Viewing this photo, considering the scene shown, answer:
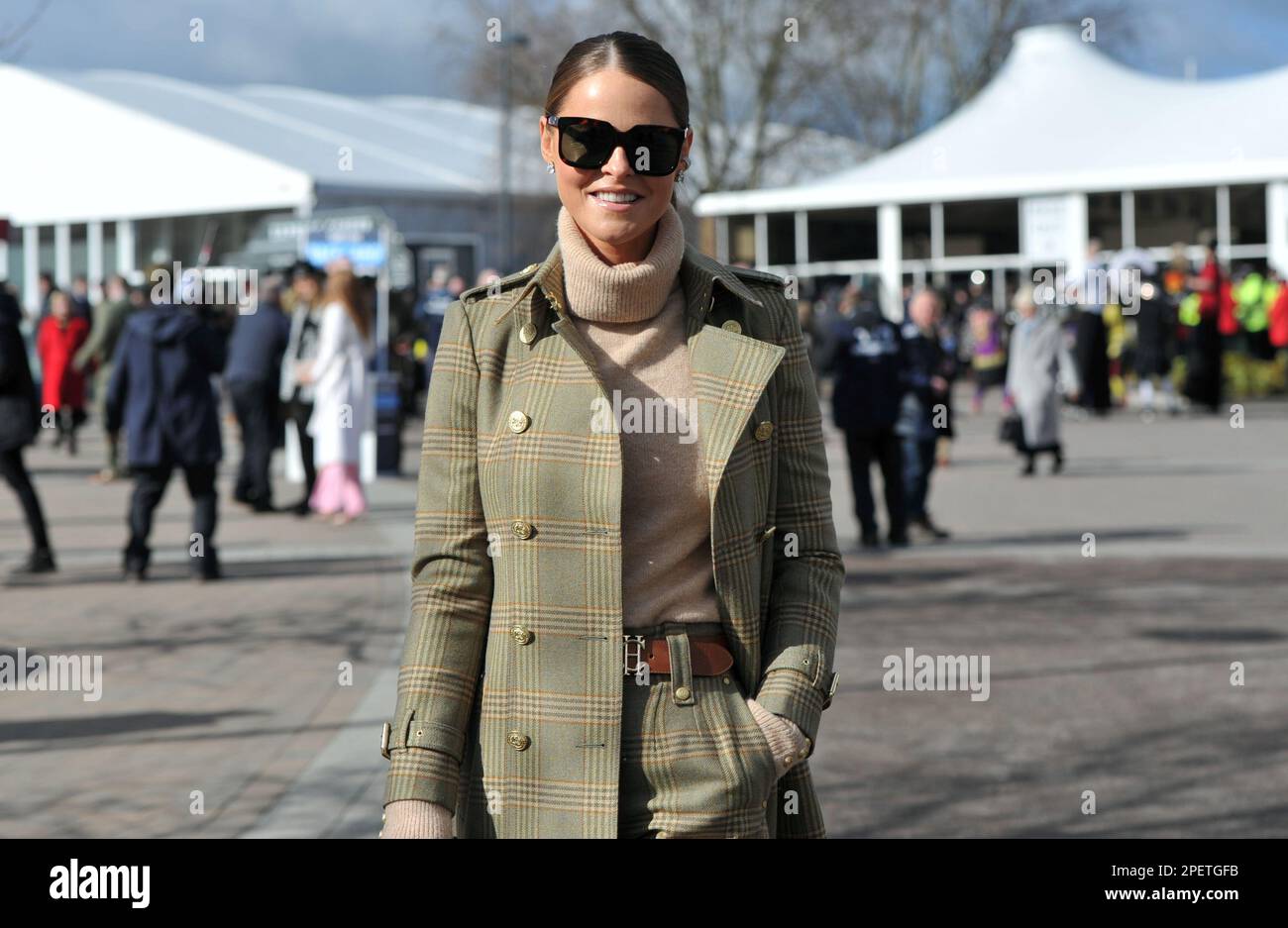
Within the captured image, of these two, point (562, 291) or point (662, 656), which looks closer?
point (662, 656)

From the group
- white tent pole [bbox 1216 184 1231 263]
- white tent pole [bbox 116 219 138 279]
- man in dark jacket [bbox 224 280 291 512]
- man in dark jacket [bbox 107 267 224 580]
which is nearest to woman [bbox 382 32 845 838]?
man in dark jacket [bbox 107 267 224 580]

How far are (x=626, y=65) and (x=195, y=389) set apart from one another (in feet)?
30.0

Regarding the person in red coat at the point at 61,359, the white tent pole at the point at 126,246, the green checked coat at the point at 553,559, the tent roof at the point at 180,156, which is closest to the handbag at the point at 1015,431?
the person in red coat at the point at 61,359

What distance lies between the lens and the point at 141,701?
25.4 ft

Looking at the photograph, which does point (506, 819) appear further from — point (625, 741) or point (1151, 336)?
point (1151, 336)

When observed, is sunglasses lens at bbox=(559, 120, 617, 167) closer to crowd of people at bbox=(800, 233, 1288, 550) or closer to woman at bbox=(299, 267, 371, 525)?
crowd of people at bbox=(800, 233, 1288, 550)

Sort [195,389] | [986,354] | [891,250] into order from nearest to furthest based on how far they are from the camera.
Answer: [195,389]
[986,354]
[891,250]

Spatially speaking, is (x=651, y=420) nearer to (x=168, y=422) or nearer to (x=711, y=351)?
(x=711, y=351)

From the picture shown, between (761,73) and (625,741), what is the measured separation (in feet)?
150

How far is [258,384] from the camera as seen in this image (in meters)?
15.2

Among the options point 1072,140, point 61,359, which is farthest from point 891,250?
point 61,359

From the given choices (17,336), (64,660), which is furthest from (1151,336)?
(64,660)

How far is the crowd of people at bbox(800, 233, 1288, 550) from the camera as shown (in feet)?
43.2

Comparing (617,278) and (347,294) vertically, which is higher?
(347,294)
